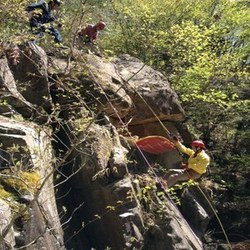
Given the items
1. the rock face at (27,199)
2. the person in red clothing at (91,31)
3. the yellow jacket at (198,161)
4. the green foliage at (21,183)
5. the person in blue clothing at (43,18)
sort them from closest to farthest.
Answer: the rock face at (27,199), the green foliage at (21,183), the person in blue clothing at (43,18), the yellow jacket at (198,161), the person in red clothing at (91,31)

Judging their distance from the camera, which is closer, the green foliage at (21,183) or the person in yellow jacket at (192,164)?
the green foliage at (21,183)

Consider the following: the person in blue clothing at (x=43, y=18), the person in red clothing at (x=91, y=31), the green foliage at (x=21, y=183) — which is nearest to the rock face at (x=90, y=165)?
the person in blue clothing at (x=43, y=18)

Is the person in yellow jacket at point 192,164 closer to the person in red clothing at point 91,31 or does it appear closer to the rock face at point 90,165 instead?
the rock face at point 90,165

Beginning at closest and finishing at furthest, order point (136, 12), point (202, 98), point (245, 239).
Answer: point (202, 98) < point (245, 239) < point (136, 12)

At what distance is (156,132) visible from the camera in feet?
38.3

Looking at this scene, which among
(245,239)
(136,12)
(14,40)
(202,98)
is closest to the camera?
(14,40)

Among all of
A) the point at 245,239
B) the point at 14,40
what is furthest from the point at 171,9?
the point at 14,40

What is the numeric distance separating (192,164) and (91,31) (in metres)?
3.74

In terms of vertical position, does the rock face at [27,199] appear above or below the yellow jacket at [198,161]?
above

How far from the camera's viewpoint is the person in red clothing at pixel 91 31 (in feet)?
34.8

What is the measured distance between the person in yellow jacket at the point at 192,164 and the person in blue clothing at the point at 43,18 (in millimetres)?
3447

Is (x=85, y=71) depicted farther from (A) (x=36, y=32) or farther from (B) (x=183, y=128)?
(B) (x=183, y=128)

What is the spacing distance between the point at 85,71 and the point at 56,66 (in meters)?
0.65

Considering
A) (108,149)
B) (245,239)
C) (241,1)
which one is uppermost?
(241,1)
